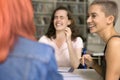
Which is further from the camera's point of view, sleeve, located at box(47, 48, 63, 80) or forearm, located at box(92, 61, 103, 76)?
forearm, located at box(92, 61, 103, 76)

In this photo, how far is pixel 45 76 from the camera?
862mm

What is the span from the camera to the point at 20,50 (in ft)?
2.78

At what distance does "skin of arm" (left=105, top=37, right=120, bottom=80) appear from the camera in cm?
158

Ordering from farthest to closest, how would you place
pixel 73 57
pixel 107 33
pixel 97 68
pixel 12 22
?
pixel 73 57 → pixel 97 68 → pixel 107 33 → pixel 12 22

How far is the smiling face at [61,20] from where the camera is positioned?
9.70ft

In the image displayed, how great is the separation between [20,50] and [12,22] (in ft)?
0.31

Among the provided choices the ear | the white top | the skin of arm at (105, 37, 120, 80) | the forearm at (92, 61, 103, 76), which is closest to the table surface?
the forearm at (92, 61, 103, 76)

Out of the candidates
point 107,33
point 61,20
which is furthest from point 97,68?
point 61,20

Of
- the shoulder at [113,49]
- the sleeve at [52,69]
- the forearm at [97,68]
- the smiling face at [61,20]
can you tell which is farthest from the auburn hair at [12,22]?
the smiling face at [61,20]

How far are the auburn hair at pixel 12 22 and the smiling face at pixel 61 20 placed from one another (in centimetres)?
208

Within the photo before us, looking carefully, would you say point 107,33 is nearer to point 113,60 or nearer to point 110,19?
point 110,19

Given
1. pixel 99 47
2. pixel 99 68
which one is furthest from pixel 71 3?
pixel 99 68

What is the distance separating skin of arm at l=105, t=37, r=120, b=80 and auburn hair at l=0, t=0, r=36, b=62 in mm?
823

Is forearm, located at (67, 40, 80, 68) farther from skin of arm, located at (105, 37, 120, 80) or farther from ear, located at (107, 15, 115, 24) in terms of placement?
skin of arm, located at (105, 37, 120, 80)
